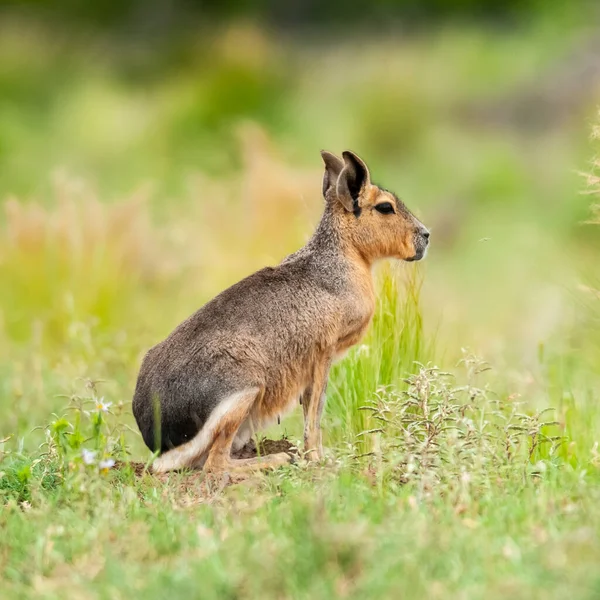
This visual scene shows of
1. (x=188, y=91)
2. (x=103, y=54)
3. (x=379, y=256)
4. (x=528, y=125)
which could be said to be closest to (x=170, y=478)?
(x=379, y=256)

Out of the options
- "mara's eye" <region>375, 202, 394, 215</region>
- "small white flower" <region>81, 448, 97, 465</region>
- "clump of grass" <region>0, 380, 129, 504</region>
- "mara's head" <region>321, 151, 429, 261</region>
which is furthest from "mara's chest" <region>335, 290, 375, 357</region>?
"small white flower" <region>81, 448, 97, 465</region>

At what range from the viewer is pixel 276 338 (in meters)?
5.88

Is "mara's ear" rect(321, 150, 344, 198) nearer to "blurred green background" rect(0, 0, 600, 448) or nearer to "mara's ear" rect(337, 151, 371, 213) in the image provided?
"mara's ear" rect(337, 151, 371, 213)

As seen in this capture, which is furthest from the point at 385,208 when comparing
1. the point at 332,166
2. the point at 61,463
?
the point at 61,463

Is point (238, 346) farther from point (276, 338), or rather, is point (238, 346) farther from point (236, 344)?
point (276, 338)

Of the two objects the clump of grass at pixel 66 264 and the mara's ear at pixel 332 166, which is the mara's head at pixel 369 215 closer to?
the mara's ear at pixel 332 166

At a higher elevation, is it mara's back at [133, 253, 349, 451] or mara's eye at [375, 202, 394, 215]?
mara's eye at [375, 202, 394, 215]

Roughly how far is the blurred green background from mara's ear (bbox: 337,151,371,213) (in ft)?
1.94

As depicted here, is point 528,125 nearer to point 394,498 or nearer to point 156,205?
point 156,205

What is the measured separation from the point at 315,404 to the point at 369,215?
100 centimetres

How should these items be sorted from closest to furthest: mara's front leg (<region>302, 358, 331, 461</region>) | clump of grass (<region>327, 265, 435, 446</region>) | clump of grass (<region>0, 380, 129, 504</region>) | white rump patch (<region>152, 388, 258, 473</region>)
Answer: clump of grass (<region>0, 380, 129, 504</region>) < white rump patch (<region>152, 388, 258, 473</region>) < mara's front leg (<region>302, 358, 331, 461</region>) < clump of grass (<region>327, 265, 435, 446</region>)

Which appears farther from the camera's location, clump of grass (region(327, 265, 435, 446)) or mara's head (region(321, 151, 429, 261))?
clump of grass (region(327, 265, 435, 446))

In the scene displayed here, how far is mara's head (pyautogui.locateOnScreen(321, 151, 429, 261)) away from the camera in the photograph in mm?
6289

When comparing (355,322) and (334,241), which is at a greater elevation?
(334,241)
